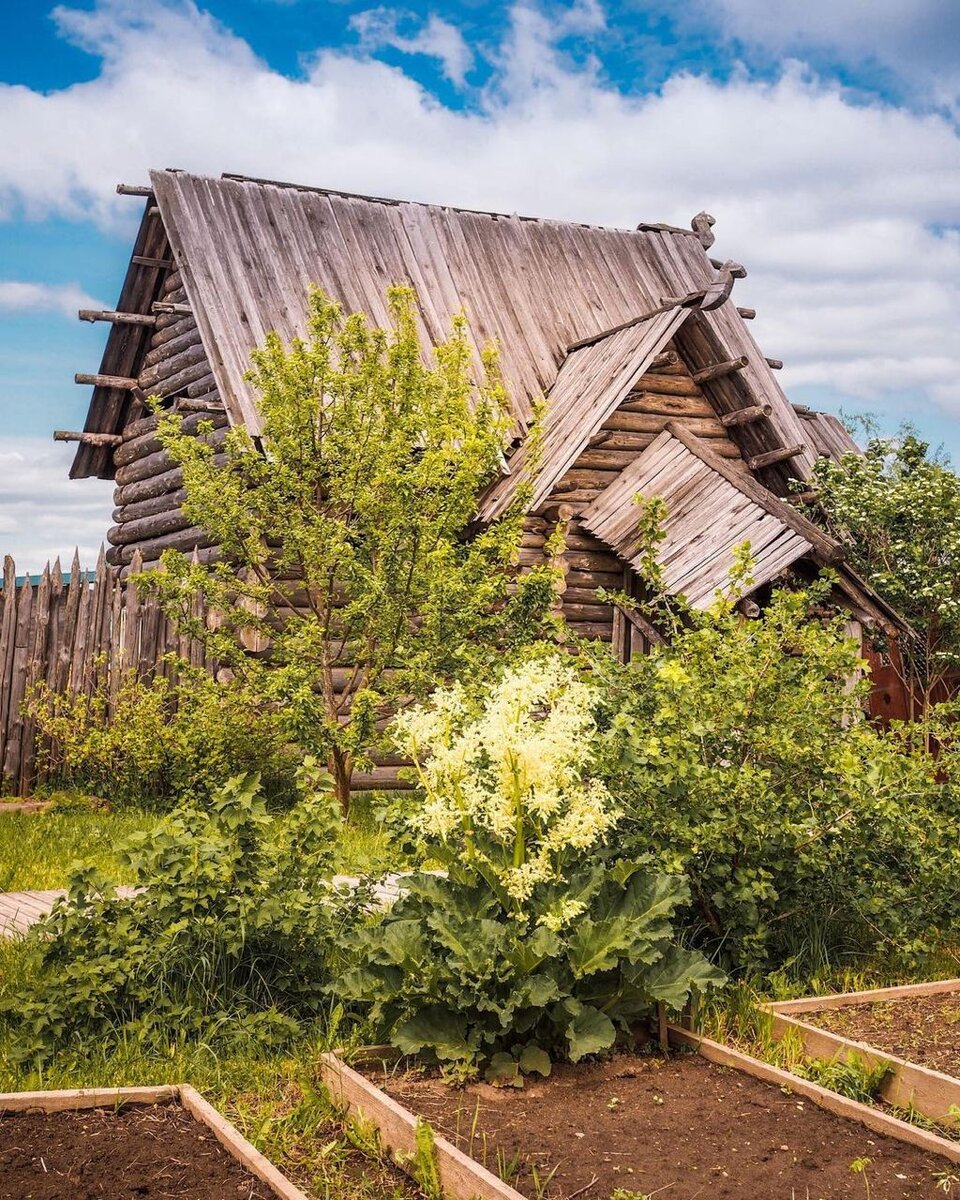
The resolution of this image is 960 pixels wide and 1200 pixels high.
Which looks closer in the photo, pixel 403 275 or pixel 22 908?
pixel 22 908

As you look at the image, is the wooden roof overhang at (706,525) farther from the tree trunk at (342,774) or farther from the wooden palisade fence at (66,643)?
the wooden palisade fence at (66,643)

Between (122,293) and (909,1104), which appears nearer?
(909,1104)

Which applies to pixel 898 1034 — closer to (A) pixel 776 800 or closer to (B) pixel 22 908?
(A) pixel 776 800

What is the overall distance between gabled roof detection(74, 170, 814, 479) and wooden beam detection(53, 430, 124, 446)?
243 mm

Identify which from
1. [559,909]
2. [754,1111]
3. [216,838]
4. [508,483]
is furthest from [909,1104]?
[508,483]

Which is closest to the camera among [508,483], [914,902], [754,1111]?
[754,1111]

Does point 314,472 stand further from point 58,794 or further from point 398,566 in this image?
point 58,794

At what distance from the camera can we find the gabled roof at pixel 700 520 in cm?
1285

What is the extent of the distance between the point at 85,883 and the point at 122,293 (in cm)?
1258

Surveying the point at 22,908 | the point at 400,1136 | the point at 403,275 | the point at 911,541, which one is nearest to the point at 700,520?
the point at 911,541

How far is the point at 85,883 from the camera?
5.25 meters

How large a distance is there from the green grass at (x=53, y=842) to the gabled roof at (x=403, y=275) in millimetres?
4679

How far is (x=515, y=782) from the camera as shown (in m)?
4.84

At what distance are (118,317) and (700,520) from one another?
25.2 ft
